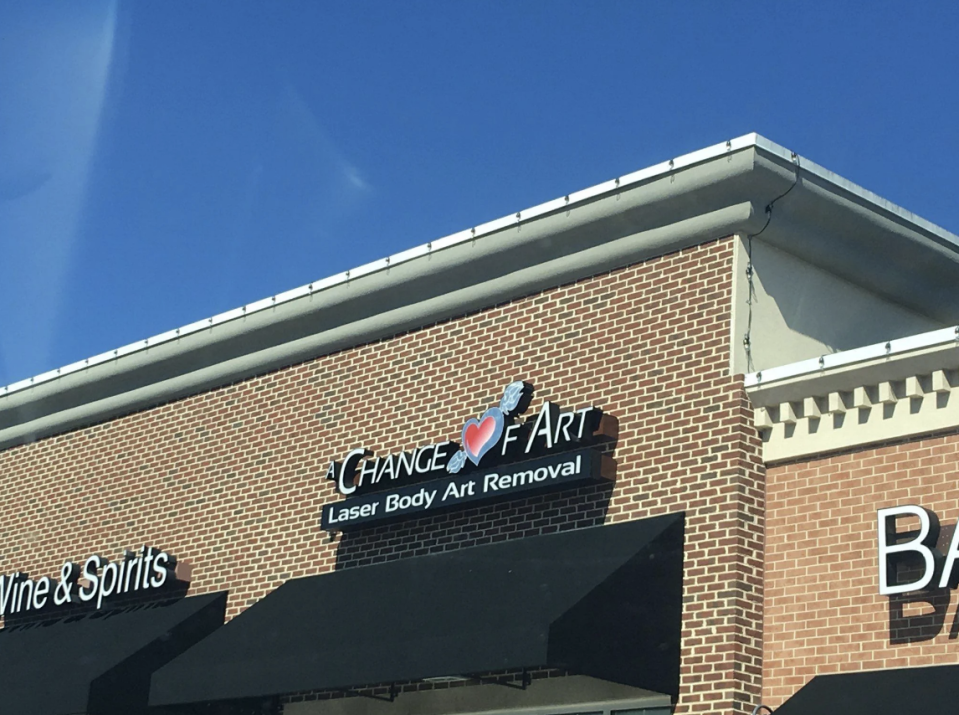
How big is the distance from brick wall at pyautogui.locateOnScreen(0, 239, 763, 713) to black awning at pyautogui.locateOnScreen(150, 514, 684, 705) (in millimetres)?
399

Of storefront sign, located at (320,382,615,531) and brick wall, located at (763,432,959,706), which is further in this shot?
storefront sign, located at (320,382,615,531)

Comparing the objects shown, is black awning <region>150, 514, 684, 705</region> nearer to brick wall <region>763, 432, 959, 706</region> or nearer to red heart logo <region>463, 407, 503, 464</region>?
brick wall <region>763, 432, 959, 706</region>

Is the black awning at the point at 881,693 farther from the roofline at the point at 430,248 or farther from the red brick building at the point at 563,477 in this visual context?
the roofline at the point at 430,248

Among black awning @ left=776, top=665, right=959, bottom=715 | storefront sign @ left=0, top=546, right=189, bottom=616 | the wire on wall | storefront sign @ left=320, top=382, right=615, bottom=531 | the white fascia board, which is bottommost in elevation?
black awning @ left=776, top=665, right=959, bottom=715

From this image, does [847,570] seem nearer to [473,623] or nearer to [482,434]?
[473,623]

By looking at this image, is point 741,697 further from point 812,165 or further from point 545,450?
point 812,165

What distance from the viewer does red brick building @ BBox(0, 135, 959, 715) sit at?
570 inches

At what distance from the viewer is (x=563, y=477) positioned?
1616 cm

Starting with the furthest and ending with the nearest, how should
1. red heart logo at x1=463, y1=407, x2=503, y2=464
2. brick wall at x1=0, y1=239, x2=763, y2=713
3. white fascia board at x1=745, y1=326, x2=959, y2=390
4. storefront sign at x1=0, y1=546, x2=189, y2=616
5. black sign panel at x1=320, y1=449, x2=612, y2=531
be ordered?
storefront sign at x1=0, y1=546, x2=189, y2=616 < red heart logo at x1=463, y1=407, x2=503, y2=464 < black sign panel at x1=320, y1=449, x2=612, y2=531 < brick wall at x1=0, y1=239, x2=763, y2=713 < white fascia board at x1=745, y1=326, x2=959, y2=390

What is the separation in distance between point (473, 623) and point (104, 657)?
21.8 feet

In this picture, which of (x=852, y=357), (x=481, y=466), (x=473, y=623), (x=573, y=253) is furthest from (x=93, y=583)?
(x=852, y=357)

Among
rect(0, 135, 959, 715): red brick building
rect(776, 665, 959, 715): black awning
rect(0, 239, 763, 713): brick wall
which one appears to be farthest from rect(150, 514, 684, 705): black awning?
rect(776, 665, 959, 715): black awning

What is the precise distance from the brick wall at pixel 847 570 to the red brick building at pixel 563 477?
0.03 meters

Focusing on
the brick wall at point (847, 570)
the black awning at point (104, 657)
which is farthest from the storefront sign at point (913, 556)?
the black awning at point (104, 657)
